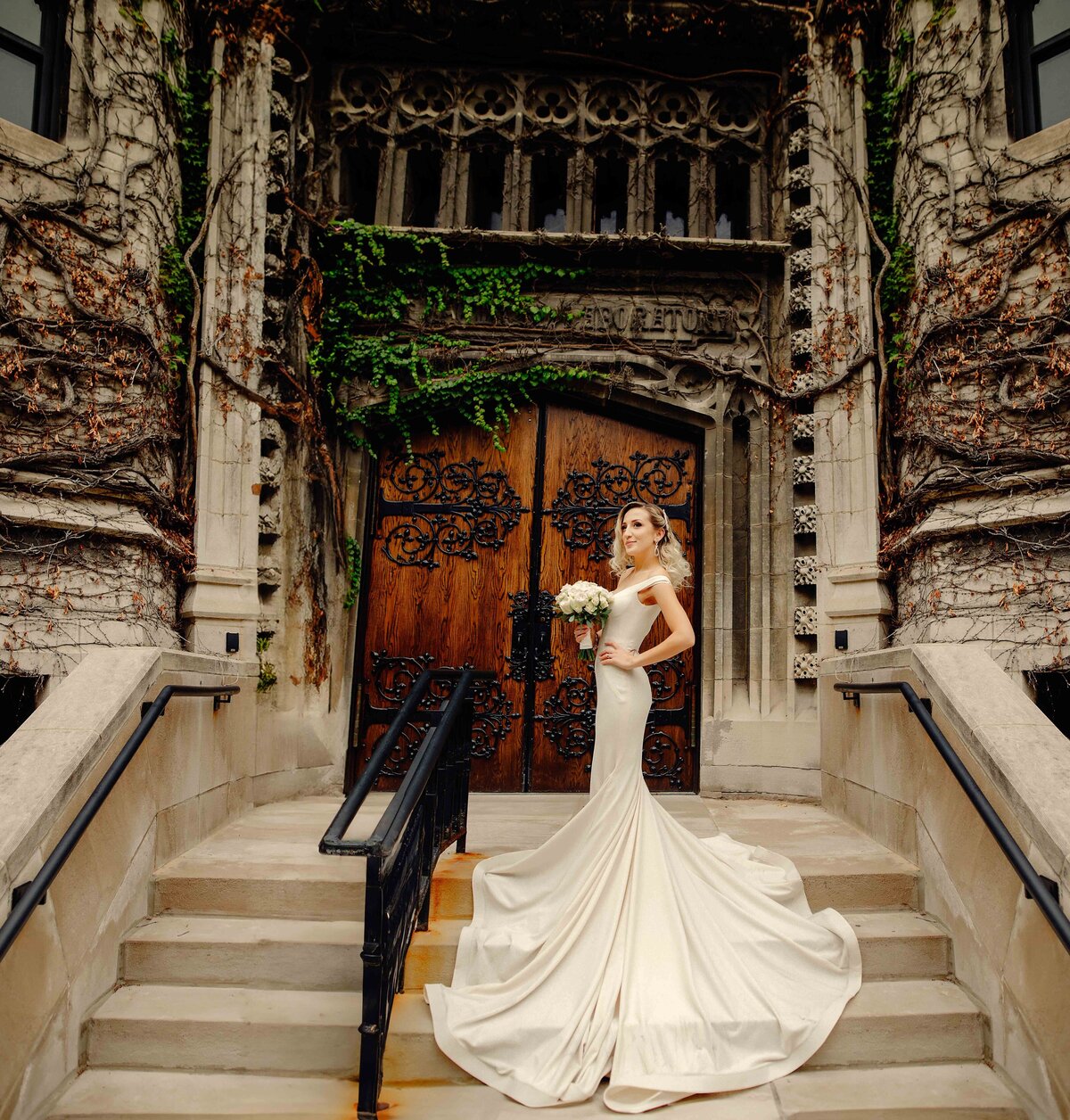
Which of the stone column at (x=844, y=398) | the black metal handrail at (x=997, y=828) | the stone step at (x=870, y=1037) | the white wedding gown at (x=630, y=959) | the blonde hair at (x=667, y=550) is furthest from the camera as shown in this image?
the stone column at (x=844, y=398)

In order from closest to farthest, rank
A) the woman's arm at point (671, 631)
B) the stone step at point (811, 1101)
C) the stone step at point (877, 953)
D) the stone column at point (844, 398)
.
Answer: the stone step at point (811, 1101) → the stone step at point (877, 953) → the woman's arm at point (671, 631) → the stone column at point (844, 398)

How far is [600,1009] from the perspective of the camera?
2986mm

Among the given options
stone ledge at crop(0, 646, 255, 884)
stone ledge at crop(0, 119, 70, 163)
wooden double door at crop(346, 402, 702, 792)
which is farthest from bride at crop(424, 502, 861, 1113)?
stone ledge at crop(0, 119, 70, 163)

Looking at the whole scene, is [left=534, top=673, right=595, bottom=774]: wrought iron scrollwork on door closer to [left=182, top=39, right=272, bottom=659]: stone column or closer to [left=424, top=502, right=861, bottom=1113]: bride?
[left=182, top=39, right=272, bottom=659]: stone column

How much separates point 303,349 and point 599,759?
3.96 metres

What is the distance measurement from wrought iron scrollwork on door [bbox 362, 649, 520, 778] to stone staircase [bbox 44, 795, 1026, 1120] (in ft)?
6.24

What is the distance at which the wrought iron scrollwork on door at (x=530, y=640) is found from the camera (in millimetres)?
6355

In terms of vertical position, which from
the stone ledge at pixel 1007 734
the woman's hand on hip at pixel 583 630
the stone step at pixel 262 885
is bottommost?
the stone step at pixel 262 885

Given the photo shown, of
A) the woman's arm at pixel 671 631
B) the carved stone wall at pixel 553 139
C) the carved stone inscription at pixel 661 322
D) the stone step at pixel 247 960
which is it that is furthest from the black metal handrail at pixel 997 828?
the carved stone wall at pixel 553 139

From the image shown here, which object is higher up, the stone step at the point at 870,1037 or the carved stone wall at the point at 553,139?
the carved stone wall at the point at 553,139

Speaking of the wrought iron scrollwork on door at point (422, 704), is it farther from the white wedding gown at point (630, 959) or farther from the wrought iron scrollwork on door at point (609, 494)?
the white wedding gown at point (630, 959)

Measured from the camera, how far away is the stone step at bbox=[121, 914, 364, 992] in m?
3.48

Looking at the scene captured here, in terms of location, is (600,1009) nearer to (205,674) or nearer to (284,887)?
(284,887)

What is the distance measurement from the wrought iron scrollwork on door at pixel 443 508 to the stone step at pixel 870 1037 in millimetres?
3653
